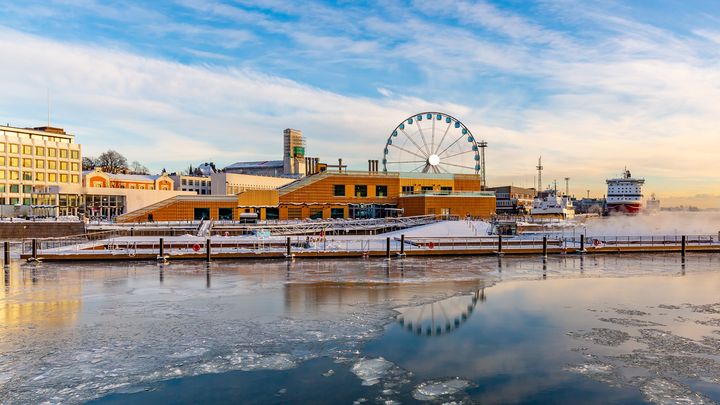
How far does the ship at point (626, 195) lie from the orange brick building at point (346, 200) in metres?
116

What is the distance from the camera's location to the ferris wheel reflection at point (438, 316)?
16953 millimetres

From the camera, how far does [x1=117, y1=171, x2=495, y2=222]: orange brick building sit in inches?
3061

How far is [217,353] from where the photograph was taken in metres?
14.2

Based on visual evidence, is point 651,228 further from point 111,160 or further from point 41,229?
point 111,160

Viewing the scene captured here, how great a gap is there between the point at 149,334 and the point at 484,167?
132 metres

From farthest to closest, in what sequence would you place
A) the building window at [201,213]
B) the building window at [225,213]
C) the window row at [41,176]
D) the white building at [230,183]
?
the white building at [230,183] → the window row at [41,176] → the building window at [225,213] → the building window at [201,213]

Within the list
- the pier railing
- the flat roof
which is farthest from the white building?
the pier railing

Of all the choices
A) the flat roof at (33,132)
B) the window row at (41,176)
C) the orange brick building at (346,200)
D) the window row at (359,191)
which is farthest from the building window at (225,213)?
the flat roof at (33,132)

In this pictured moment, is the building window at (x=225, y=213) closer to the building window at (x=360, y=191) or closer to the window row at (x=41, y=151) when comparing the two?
the building window at (x=360, y=191)

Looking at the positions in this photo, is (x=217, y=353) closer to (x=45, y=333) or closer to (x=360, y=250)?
(x=45, y=333)

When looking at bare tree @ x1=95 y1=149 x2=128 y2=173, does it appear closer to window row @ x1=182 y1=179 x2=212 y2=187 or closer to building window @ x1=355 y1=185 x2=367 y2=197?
window row @ x1=182 y1=179 x2=212 y2=187

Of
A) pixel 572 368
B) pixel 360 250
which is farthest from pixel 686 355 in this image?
Answer: pixel 360 250

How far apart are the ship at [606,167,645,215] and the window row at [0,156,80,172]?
581ft

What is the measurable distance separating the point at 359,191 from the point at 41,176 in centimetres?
6659
